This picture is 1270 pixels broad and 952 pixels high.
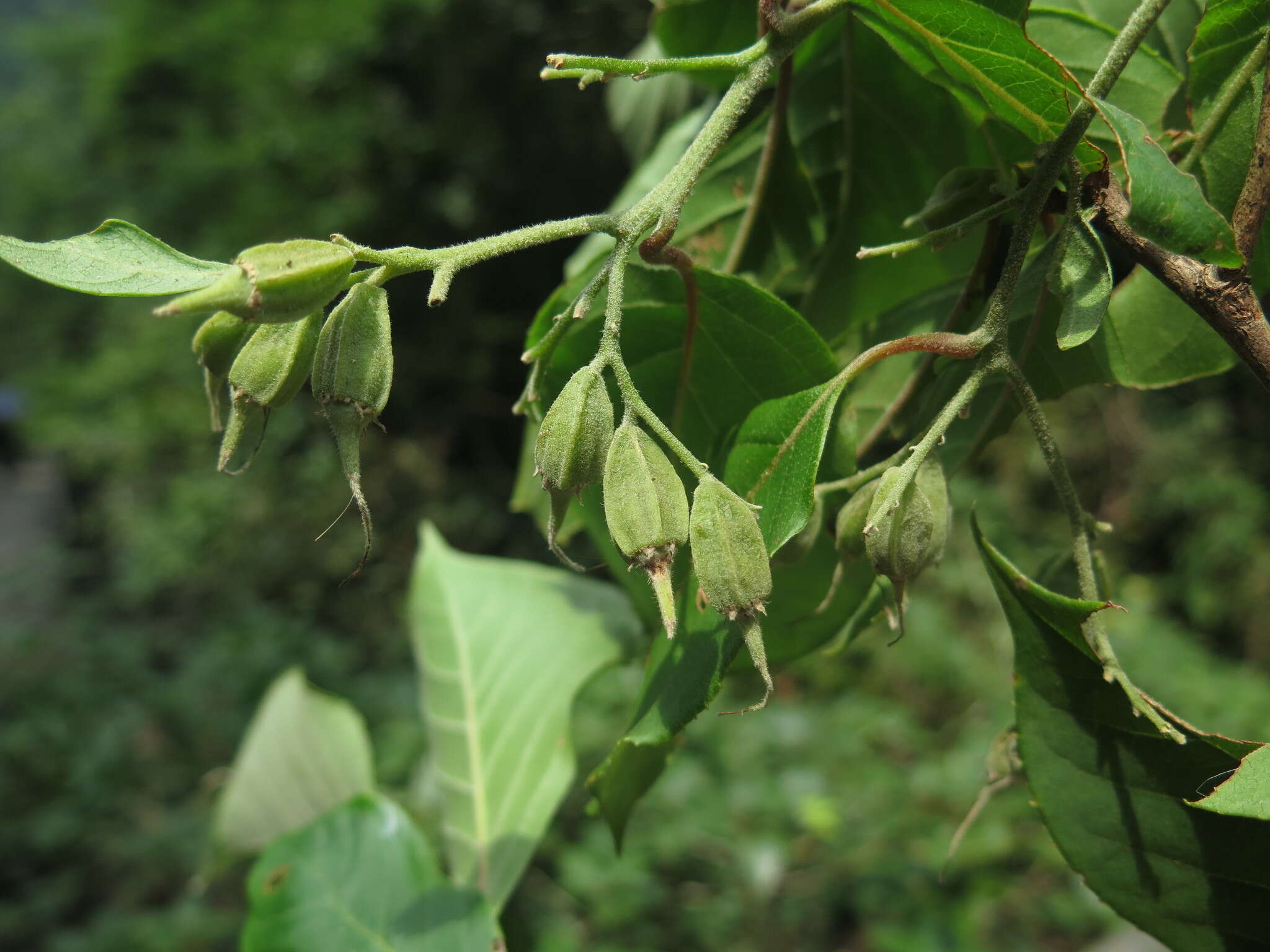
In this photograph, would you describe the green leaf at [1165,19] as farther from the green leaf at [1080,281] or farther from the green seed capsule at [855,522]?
the green seed capsule at [855,522]

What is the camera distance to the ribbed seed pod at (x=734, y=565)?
2.06ft

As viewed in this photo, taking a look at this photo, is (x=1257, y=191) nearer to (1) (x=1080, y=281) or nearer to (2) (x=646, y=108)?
(1) (x=1080, y=281)

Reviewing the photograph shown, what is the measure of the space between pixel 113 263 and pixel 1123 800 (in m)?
0.79

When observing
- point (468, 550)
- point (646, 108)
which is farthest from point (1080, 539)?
point (468, 550)

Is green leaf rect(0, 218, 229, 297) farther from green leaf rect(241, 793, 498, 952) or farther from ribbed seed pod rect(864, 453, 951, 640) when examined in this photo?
green leaf rect(241, 793, 498, 952)

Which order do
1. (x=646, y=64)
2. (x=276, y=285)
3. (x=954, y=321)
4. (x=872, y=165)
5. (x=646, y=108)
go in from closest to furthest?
(x=276, y=285), (x=646, y=64), (x=954, y=321), (x=872, y=165), (x=646, y=108)

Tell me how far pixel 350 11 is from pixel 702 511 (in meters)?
9.77

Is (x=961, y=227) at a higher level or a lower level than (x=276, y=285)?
higher

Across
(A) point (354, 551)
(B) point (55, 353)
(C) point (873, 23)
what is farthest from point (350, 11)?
(B) point (55, 353)

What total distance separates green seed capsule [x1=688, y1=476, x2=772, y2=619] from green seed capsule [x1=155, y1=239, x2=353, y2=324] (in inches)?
10.5

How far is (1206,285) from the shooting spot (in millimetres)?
649

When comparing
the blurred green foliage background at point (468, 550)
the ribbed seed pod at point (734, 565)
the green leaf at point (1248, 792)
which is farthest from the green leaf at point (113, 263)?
the blurred green foliage background at point (468, 550)

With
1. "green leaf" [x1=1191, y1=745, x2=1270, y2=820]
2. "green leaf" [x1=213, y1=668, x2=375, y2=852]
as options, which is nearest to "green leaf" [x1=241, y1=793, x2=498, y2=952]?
"green leaf" [x1=213, y1=668, x2=375, y2=852]

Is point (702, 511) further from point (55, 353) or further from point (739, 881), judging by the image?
point (55, 353)
